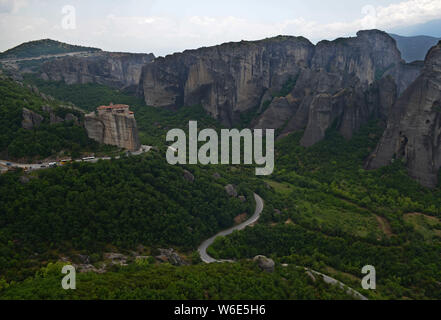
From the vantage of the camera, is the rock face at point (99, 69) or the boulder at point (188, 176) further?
the rock face at point (99, 69)

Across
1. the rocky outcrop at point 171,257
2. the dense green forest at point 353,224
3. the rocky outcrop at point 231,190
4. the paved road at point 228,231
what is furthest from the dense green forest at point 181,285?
the rocky outcrop at point 231,190

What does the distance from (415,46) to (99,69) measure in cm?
11683

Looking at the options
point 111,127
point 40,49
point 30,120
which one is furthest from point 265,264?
point 40,49

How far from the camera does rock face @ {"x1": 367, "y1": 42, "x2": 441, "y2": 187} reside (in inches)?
1923

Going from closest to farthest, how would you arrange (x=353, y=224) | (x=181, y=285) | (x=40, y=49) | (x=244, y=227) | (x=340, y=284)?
1. (x=181, y=285)
2. (x=340, y=284)
3. (x=353, y=224)
4. (x=244, y=227)
5. (x=40, y=49)

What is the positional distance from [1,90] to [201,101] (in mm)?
48256

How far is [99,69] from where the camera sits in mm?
118312

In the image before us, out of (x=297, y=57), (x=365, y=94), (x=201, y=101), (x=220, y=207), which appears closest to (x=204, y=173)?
(x=220, y=207)

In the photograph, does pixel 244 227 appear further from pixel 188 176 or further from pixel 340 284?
pixel 340 284

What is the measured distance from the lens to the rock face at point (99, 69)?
109438mm

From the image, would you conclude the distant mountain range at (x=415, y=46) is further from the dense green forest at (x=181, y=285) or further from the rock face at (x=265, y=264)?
the dense green forest at (x=181, y=285)

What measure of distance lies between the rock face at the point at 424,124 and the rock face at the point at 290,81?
12.9 meters

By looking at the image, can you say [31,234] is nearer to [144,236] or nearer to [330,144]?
[144,236]

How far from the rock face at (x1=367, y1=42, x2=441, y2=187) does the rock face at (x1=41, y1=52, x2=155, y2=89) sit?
78.4 m
